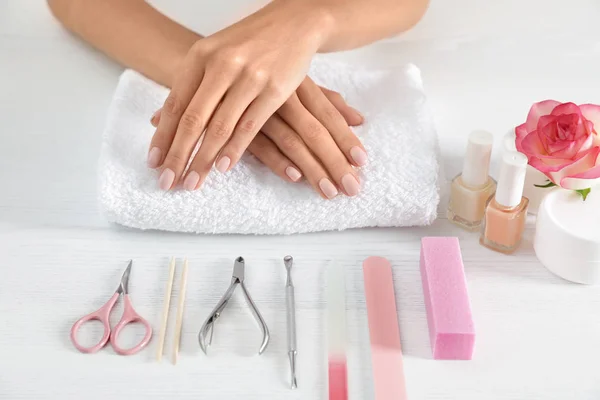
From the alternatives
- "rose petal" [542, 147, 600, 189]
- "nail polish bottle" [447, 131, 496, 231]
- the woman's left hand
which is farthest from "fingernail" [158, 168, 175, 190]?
"rose petal" [542, 147, 600, 189]

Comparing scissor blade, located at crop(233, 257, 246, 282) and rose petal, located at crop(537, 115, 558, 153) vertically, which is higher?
rose petal, located at crop(537, 115, 558, 153)

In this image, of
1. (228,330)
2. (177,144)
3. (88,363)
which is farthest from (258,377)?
(177,144)

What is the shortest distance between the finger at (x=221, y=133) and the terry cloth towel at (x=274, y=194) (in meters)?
0.02

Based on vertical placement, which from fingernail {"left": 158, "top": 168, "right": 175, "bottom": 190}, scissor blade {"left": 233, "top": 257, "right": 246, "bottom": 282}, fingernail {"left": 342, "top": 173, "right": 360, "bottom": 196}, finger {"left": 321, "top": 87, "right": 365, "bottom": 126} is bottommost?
scissor blade {"left": 233, "top": 257, "right": 246, "bottom": 282}

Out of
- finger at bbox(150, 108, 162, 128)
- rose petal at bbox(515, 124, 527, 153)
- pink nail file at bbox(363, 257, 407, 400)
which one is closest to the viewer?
pink nail file at bbox(363, 257, 407, 400)

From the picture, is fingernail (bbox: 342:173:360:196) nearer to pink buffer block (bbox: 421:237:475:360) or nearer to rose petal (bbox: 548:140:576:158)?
pink buffer block (bbox: 421:237:475:360)

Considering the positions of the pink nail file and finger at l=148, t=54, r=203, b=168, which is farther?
finger at l=148, t=54, r=203, b=168

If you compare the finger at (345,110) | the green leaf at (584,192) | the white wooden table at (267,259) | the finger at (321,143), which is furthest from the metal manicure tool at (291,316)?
the green leaf at (584,192)

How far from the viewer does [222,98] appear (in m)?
0.94

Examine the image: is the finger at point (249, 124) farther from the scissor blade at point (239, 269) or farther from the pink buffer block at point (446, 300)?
the pink buffer block at point (446, 300)

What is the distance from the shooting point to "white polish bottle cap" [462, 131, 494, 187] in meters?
0.86

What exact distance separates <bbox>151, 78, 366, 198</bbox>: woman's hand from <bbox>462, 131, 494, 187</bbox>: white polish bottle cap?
12cm

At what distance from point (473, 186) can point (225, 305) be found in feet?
1.02

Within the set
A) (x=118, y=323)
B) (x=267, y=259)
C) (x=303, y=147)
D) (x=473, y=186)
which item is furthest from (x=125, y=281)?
(x=473, y=186)
